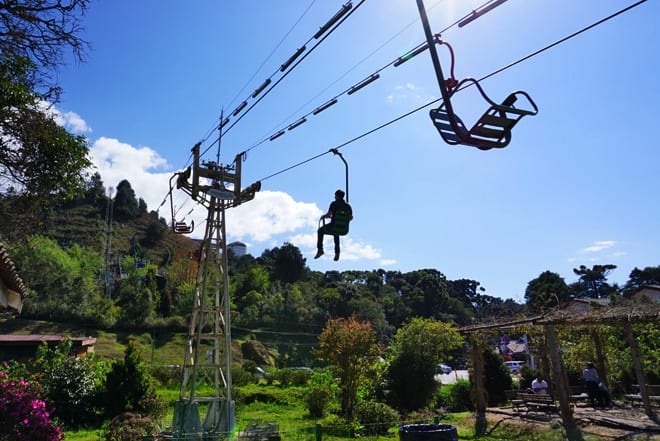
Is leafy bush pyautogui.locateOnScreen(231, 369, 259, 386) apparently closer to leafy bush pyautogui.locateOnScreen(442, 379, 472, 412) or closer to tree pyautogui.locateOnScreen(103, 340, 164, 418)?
tree pyautogui.locateOnScreen(103, 340, 164, 418)

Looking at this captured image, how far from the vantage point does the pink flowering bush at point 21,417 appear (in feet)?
25.3

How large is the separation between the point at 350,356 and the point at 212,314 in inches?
220

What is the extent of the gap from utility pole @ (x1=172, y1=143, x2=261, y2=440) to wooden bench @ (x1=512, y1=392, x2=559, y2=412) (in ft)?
32.1

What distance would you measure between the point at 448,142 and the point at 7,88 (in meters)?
6.64

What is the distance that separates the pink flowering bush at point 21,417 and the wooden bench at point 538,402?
13.8 metres

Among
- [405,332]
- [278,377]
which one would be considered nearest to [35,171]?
[405,332]

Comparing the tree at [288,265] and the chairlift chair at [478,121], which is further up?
the tree at [288,265]

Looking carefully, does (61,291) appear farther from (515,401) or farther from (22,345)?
(515,401)

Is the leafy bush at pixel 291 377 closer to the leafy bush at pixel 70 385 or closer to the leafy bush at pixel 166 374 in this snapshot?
the leafy bush at pixel 166 374

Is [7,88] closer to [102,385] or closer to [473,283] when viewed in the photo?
[102,385]

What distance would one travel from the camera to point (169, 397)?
2325cm

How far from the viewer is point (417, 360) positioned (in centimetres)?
1950

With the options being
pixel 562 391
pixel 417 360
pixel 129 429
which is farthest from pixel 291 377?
pixel 562 391

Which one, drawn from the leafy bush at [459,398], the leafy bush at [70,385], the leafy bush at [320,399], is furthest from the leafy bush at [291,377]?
the leafy bush at [70,385]
